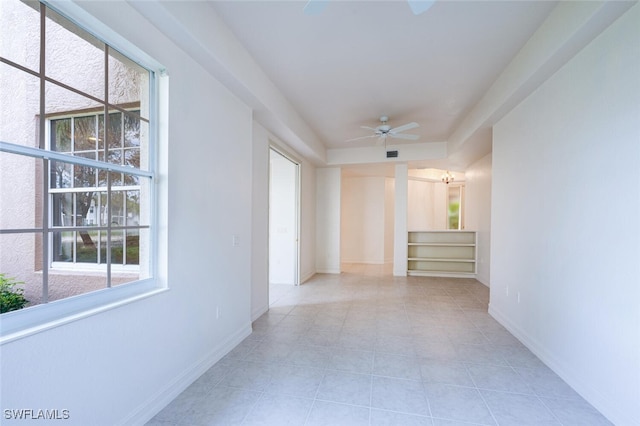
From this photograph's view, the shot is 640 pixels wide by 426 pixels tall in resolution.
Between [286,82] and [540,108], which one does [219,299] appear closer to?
[286,82]

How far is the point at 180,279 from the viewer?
198 centimetres

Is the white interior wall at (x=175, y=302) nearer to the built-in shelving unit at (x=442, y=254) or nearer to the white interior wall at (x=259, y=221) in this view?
the white interior wall at (x=259, y=221)

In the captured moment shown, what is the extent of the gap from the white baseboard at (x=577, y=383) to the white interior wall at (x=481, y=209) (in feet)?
8.55

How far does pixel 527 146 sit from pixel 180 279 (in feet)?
11.8

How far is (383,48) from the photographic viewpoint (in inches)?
98.7

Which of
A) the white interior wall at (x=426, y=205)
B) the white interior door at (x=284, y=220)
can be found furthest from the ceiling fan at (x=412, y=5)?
the white interior wall at (x=426, y=205)

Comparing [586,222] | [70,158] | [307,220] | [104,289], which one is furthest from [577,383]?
[307,220]

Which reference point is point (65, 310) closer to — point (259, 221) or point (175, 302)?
point (175, 302)

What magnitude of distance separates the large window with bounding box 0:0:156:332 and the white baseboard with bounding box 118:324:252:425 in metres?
0.78

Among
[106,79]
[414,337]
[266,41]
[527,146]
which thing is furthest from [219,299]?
[527,146]

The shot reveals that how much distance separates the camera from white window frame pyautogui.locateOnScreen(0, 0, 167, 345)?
3.77ft

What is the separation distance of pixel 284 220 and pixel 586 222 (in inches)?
169

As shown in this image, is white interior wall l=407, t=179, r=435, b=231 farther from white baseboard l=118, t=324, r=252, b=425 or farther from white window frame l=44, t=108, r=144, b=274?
white window frame l=44, t=108, r=144, b=274

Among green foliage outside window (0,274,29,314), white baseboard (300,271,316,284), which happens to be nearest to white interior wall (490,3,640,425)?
green foliage outside window (0,274,29,314)
